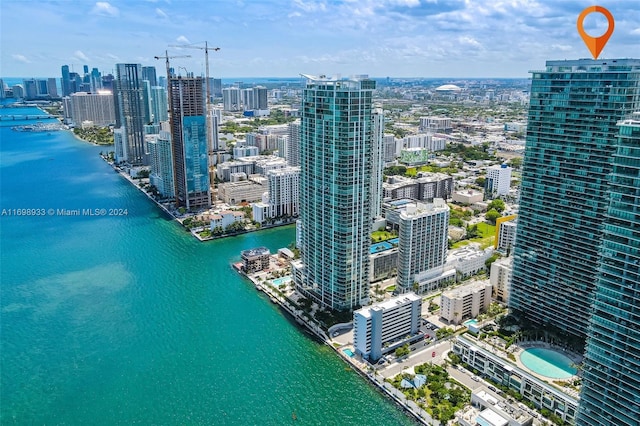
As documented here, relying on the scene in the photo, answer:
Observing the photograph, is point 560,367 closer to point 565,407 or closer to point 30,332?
point 565,407

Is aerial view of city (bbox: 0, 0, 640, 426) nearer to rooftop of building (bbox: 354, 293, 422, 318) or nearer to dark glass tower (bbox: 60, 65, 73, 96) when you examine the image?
rooftop of building (bbox: 354, 293, 422, 318)

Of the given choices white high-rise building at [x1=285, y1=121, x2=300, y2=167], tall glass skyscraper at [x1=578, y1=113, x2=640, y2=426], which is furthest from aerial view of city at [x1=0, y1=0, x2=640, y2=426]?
white high-rise building at [x1=285, y1=121, x2=300, y2=167]

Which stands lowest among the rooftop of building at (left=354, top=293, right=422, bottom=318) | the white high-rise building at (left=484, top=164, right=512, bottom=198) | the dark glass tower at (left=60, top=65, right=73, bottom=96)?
the rooftop of building at (left=354, top=293, right=422, bottom=318)

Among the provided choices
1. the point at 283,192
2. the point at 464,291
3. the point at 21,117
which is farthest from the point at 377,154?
the point at 21,117

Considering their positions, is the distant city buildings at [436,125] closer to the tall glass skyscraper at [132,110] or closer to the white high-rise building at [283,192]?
the tall glass skyscraper at [132,110]

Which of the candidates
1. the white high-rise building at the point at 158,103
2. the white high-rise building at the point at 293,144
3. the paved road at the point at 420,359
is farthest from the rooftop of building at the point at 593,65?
the white high-rise building at the point at 158,103
